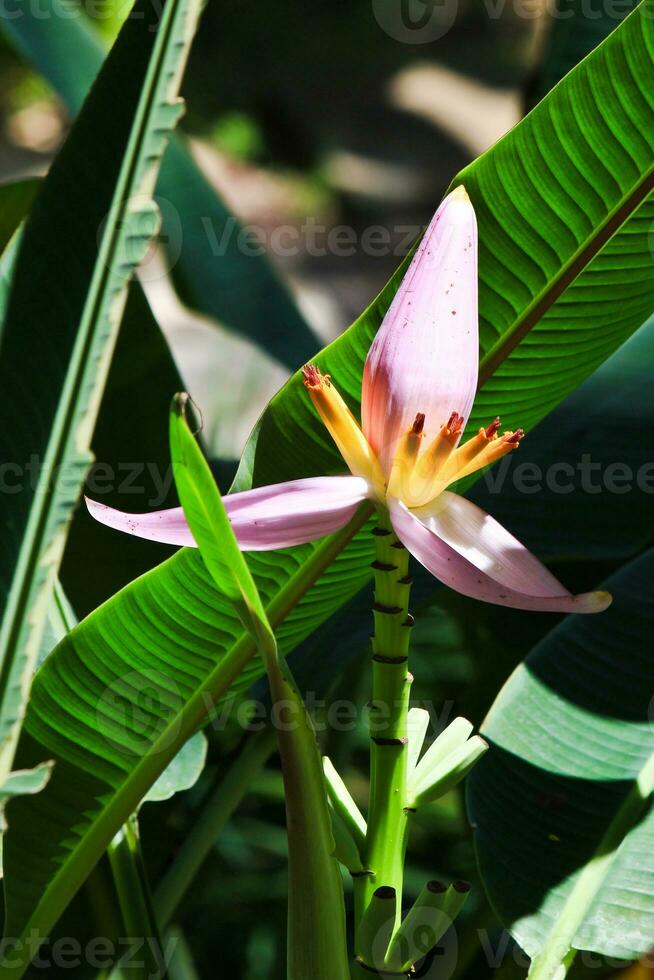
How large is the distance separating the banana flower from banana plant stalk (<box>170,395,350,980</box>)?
1.2 inches

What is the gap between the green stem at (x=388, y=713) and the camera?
0.30 m

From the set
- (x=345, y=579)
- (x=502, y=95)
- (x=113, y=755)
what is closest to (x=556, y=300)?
(x=345, y=579)

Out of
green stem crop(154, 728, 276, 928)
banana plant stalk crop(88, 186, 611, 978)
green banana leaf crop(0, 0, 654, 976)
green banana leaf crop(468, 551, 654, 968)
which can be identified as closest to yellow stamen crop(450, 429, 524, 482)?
banana plant stalk crop(88, 186, 611, 978)

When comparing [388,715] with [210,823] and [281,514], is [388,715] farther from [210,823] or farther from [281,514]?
[210,823]

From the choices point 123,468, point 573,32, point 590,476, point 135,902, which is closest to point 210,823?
point 135,902

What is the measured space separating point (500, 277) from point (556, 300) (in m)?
0.03

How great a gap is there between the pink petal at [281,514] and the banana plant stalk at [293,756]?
0.02 metres

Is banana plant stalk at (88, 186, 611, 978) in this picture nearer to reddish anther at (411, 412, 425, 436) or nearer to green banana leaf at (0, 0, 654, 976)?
reddish anther at (411, 412, 425, 436)

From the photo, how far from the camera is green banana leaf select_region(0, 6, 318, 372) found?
30.5 inches

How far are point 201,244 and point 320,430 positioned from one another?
1.47ft

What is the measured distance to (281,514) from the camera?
0.28 m

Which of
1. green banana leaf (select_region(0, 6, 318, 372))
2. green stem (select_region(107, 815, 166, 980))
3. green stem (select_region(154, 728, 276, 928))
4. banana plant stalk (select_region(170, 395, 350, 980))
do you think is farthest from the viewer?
green banana leaf (select_region(0, 6, 318, 372))

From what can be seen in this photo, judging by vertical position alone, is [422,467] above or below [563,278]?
below

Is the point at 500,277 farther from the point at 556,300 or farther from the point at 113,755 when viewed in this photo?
the point at 113,755
